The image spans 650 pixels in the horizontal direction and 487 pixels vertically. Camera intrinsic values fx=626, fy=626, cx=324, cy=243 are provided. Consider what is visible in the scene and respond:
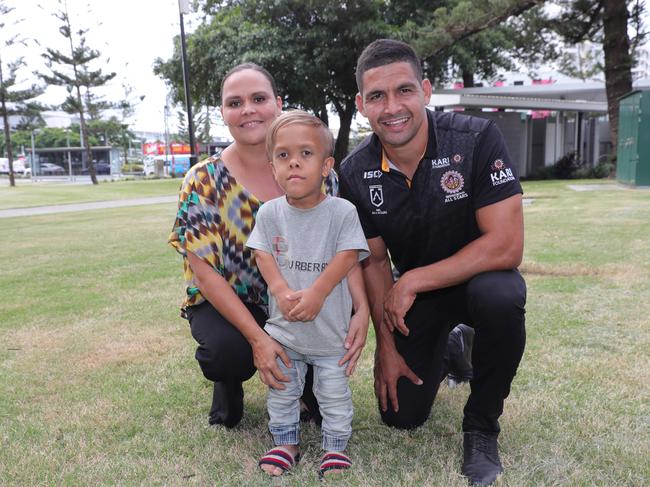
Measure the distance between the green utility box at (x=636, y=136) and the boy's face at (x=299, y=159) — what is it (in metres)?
14.4

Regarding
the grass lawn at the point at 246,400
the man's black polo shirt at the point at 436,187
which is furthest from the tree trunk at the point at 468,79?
the man's black polo shirt at the point at 436,187

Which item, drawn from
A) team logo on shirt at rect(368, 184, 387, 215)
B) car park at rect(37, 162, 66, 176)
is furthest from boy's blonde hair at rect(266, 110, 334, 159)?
car park at rect(37, 162, 66, 176)

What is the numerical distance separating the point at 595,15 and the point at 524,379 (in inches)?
740

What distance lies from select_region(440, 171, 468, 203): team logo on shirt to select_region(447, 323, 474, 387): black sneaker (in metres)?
0.89

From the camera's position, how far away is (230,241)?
9.05 ft

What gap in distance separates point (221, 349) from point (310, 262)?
57 centimetres

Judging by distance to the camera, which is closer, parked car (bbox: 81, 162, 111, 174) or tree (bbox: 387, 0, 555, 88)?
tree (bbox: 387, 0, 555, 88)

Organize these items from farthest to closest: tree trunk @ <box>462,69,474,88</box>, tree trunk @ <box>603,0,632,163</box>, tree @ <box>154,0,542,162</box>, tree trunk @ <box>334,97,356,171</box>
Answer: tree trunk @ <box>334,97,356,171</box>, tree trunk @ <box>462,69,474,88</box>, tree @ <box>154,0,542,162</box>, tree trunk @ <box>603,0,632,163</box>

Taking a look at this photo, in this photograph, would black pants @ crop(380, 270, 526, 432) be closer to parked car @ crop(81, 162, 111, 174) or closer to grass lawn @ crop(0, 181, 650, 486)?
grass lawn @ crop(0, 181, 650, 486)

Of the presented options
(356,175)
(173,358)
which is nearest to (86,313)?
(173,358)

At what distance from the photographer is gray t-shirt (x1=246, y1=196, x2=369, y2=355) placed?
2.43 metres

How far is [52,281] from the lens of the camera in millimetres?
6723

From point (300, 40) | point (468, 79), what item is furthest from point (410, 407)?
point (468, 79)

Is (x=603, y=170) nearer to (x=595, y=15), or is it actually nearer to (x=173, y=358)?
(x=595, y=15)
